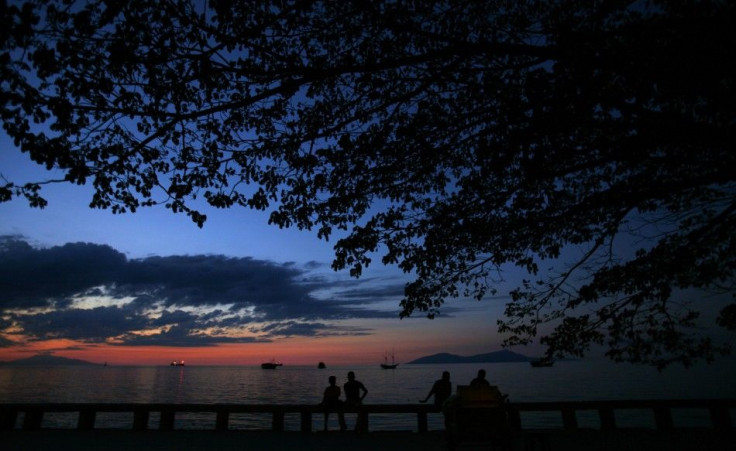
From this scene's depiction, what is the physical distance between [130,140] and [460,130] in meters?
5.05

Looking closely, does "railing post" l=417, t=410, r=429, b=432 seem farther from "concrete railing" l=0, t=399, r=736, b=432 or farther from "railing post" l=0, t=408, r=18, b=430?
"railing post" l=0, t=408, r=18, b=430

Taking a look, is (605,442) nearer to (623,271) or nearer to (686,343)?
(686,343)

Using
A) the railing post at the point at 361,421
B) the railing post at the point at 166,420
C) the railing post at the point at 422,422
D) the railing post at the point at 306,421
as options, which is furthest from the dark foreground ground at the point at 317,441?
the railing post at the point at 422,422

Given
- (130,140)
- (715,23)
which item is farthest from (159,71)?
(715,23)

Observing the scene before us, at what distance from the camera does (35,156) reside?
5.70 meters

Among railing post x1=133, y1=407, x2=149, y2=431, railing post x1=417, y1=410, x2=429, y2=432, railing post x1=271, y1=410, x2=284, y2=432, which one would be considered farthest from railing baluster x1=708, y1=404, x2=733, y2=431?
railing post x1=133, y1=407, x2=149, y2=431

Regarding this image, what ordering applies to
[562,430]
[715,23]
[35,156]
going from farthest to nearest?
[562,430], [35,156], [715,23]

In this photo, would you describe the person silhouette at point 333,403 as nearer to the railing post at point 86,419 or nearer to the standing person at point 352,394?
the standing person at point 352,394

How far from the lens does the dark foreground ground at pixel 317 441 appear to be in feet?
32.8

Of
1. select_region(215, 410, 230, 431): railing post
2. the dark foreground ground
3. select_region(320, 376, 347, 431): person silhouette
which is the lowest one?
the dark foreground ground

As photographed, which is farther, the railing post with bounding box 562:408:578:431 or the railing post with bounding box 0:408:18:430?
the railing post with bounding box 0:408:18:430

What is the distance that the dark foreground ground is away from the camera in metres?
9.98

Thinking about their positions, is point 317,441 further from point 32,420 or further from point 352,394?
point 32,420

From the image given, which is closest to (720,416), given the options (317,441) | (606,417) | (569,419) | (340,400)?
A: (606,417)
